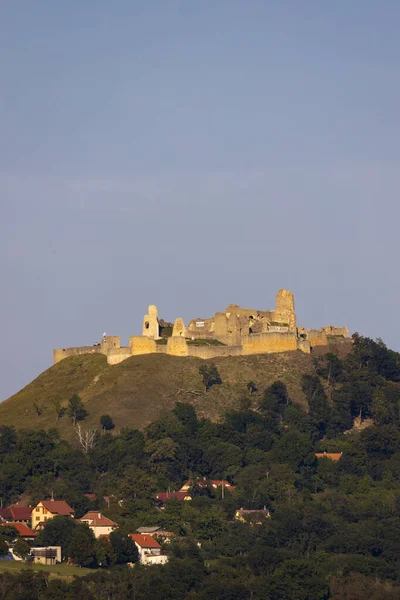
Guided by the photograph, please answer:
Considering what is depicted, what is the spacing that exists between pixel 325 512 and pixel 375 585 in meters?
14.9

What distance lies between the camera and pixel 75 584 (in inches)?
4486

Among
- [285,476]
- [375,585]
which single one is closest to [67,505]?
[285,476]

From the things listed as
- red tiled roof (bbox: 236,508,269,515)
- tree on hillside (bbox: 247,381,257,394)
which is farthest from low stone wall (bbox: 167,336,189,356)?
red tiled roof (bbox: 236,508,269,515)

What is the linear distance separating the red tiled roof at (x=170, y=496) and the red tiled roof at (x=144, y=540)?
8.60m

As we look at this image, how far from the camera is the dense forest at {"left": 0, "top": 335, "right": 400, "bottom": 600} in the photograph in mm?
118125

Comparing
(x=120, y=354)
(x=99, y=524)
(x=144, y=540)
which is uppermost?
(x=120, y=354)

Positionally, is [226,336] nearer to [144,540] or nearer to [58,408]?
[58,408]

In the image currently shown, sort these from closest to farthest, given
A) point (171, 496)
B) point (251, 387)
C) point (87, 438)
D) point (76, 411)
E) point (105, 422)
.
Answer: point (171, 496), point (87, 438), point (105, 422), point (76, 411), point (251, 387)

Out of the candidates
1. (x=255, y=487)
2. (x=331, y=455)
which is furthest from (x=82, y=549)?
(x=331, y=455)

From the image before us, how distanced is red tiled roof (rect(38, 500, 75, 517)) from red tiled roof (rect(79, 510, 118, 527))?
1.50 meters

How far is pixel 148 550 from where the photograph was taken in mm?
125750

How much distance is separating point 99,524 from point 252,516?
11.2m

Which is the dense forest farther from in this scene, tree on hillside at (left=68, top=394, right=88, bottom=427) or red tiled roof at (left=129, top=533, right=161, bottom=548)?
tree on hillside at (left=68, top=394, right=88, bottom=427)

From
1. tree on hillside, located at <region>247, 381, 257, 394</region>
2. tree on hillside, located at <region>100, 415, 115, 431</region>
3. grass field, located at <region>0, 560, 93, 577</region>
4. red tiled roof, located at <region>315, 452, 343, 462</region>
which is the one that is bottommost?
grass field, located at <region>0, 560, 93, 577</region>
